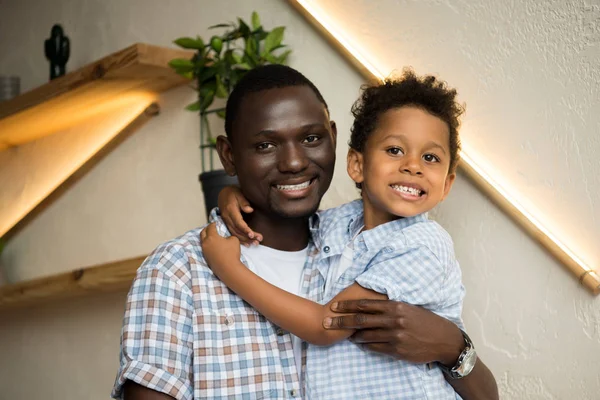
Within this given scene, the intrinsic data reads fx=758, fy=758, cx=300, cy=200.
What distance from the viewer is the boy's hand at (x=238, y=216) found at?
1568mm

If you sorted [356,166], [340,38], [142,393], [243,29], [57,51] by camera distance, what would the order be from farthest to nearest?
[57,51] → [243,29] → [340,38] → [356,166] → [142,393]

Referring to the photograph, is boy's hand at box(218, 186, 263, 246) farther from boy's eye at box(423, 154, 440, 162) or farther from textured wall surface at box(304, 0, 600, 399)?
textured wall surface at box(304, 0, 600, 399)

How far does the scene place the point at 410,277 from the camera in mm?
1458

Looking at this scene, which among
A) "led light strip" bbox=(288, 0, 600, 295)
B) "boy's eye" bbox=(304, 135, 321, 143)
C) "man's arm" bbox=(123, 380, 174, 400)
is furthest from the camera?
"led light strip" bbox=(288, 0, 600, 295)

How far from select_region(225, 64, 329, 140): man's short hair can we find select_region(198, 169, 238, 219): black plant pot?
0.71m

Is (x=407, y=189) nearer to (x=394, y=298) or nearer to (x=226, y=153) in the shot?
(x=394, y=298)

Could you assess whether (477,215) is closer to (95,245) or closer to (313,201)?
(313,201)

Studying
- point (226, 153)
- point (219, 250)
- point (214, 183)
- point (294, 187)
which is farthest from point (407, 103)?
point (214, 183)

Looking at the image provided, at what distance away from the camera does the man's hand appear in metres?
1.41

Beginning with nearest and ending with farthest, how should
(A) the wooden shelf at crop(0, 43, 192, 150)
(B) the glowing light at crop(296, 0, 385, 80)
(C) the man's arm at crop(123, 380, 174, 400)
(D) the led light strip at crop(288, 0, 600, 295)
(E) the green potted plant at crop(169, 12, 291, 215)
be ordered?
(C) the man's arm at crop(123, 380, 174, 400), (D) the led light strip at crop(288, 0, 600, 295), (B) the glowing light at crop(296, 0, 385, 80), (E) the green potted plant at crop(169, 12, 291, 215), (A) the wooden shelf at crop(0, 43, 192, 150)

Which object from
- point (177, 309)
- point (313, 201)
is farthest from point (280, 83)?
point (177, 309)

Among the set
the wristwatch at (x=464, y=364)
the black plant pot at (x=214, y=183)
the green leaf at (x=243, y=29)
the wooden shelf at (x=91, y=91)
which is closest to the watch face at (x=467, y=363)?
the wristwatch at (x=464, y=364)

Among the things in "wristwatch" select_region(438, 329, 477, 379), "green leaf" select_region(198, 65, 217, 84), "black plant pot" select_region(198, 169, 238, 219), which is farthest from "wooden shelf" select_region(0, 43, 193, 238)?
"wristwatch" select_region(438, 329, 477, 379)

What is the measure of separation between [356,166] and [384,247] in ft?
0.92
